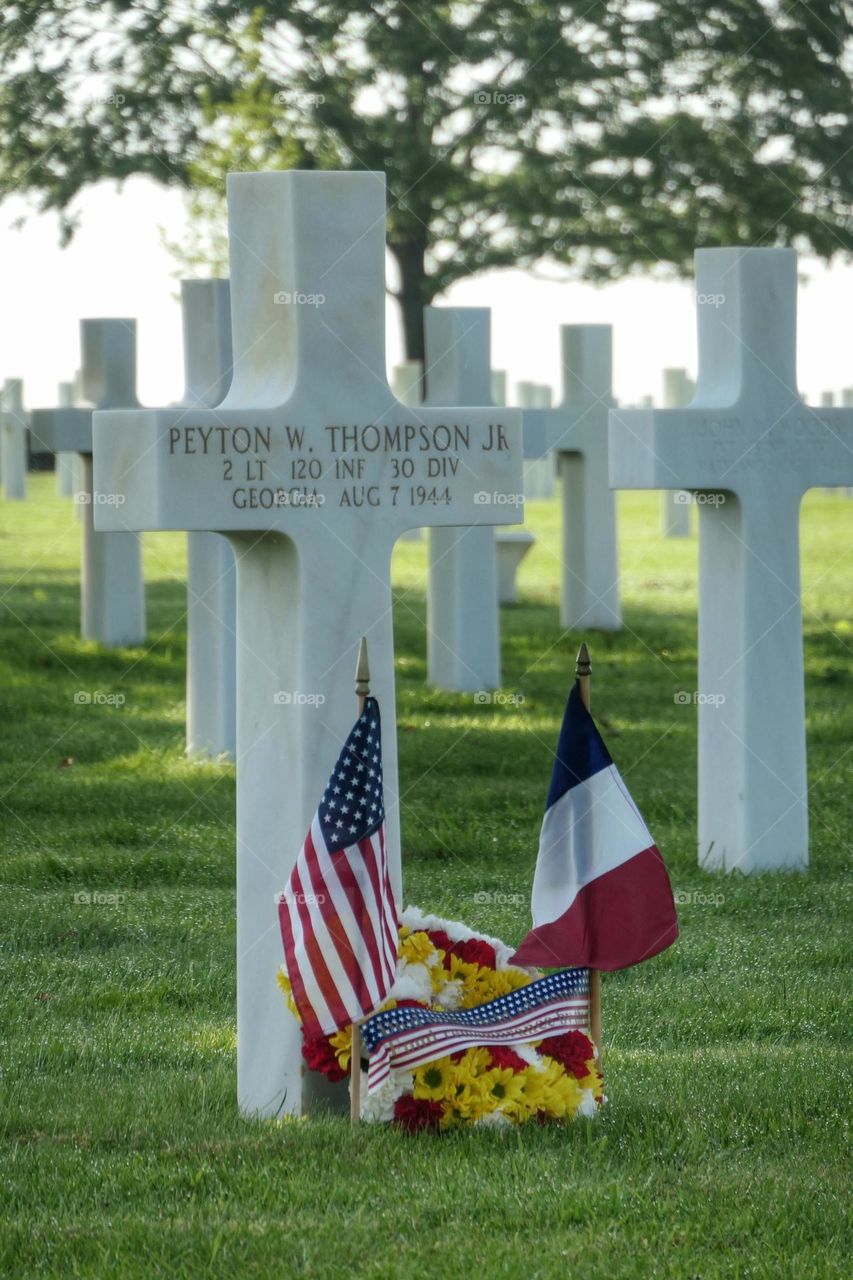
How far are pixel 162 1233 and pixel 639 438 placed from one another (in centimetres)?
491

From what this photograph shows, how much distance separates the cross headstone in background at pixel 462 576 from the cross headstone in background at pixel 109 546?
2.36 meters

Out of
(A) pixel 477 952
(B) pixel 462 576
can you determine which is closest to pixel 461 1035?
(A) pixel 477 952

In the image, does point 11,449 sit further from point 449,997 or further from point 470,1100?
point 470,1100

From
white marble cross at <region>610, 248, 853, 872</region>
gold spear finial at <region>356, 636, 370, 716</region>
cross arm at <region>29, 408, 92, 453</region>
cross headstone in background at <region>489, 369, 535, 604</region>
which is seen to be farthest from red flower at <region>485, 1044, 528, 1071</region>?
cross headstone in background at <region>489, 369, 535, 604</region>

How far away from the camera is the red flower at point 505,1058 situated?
477cm

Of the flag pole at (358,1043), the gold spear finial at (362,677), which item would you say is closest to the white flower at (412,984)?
the flag pole at (358,1043)

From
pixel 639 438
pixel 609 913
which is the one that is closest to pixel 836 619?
pixel 639 438

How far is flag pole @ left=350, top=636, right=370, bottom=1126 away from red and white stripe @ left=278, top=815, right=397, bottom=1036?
82 millimetres

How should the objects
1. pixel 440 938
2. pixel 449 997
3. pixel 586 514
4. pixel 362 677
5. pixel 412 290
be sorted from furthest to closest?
pixel 412 290 → pixel 586 514 → pixel 440 938 → pixel 449 997 → pixel 362 677

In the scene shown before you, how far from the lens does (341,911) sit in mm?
4621

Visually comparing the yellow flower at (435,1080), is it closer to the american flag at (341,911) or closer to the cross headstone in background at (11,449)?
the american flag at (341,911)

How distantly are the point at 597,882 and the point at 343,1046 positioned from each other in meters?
0.83

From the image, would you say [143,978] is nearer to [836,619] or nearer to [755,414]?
[755,414]

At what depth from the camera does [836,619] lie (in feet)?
57.5
